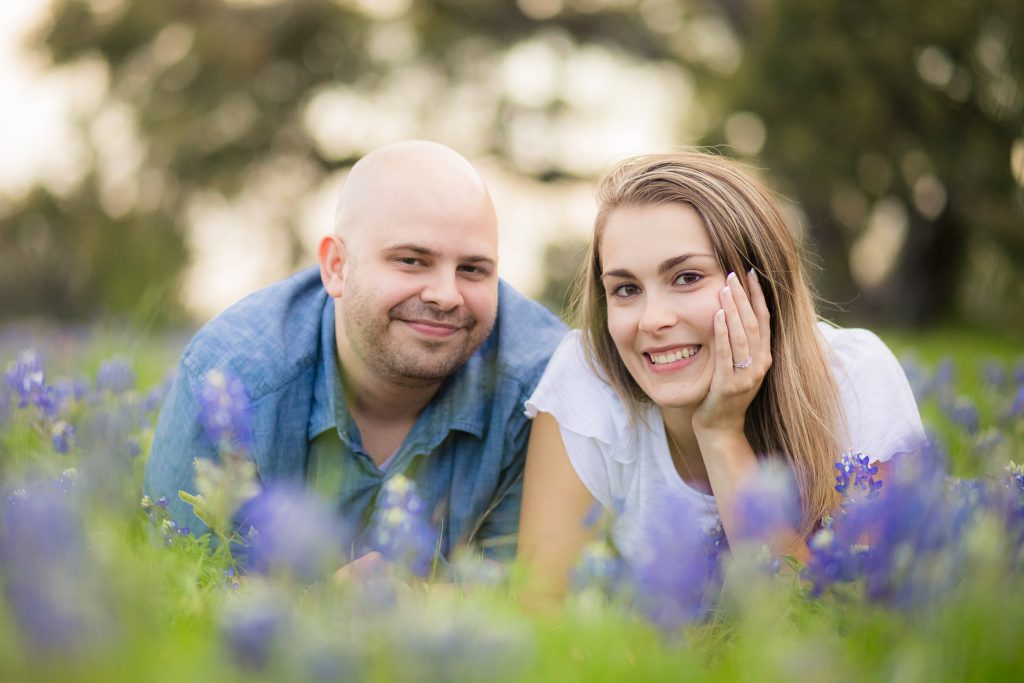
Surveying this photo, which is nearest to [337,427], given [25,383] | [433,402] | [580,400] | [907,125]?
[433,402]

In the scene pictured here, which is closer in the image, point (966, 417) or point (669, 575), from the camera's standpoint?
point (669, 575)

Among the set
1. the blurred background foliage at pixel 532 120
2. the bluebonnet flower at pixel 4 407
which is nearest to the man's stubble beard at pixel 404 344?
the bluebonnet flower at pixel 4 407

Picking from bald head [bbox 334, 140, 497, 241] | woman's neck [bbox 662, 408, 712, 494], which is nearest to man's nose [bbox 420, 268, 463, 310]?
bald head [bbox 334, 140, 497, 241]

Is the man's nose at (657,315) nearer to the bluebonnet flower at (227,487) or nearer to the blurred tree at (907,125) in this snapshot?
the bluebonnet flower at (227,487)

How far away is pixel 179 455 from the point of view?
130 inches

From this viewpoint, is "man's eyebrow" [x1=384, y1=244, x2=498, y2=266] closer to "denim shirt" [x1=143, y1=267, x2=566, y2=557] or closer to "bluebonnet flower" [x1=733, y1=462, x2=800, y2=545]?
"denim shirt" [x1=143, y1=267, x2=566, y2=557]

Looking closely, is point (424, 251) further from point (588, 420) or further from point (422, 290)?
point (588, 420)

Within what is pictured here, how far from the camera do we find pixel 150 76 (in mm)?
15633

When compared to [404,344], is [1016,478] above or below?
below

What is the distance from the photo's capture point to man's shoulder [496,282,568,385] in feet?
12.3

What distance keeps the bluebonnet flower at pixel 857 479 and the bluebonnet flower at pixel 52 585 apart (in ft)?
5.45

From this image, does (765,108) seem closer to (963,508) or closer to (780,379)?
(780,379)

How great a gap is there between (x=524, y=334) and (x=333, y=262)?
2.59ft

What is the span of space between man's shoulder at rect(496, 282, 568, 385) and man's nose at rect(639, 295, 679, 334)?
2.70 ft
